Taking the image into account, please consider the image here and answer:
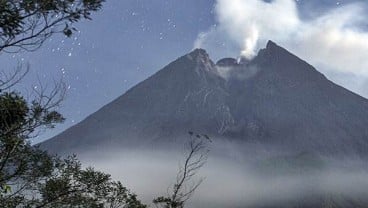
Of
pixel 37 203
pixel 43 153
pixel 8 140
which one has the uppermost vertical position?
pixel 43 153

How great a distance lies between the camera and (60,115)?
16.5 m

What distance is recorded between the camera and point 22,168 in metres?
15.9

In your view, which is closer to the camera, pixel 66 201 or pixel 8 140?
pixel 8 140

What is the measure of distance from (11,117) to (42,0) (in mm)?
4116

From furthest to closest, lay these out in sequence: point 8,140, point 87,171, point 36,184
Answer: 1. point 87,171
2. point 36,184
3. point 8,140

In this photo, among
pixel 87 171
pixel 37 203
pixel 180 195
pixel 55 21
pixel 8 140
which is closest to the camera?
pixel 55 21

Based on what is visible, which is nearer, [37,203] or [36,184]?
[37,203]

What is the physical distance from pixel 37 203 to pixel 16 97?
3663 mm

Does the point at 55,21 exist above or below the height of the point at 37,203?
above

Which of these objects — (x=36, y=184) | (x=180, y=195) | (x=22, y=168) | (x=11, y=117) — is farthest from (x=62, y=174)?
(x=180, y=195)

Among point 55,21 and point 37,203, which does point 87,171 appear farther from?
point 55,21

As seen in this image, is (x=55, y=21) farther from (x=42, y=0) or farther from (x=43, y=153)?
(x=43, y=153)

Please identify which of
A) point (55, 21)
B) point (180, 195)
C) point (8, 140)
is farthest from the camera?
point (180, 195)

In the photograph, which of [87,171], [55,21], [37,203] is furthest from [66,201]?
[55,21]
